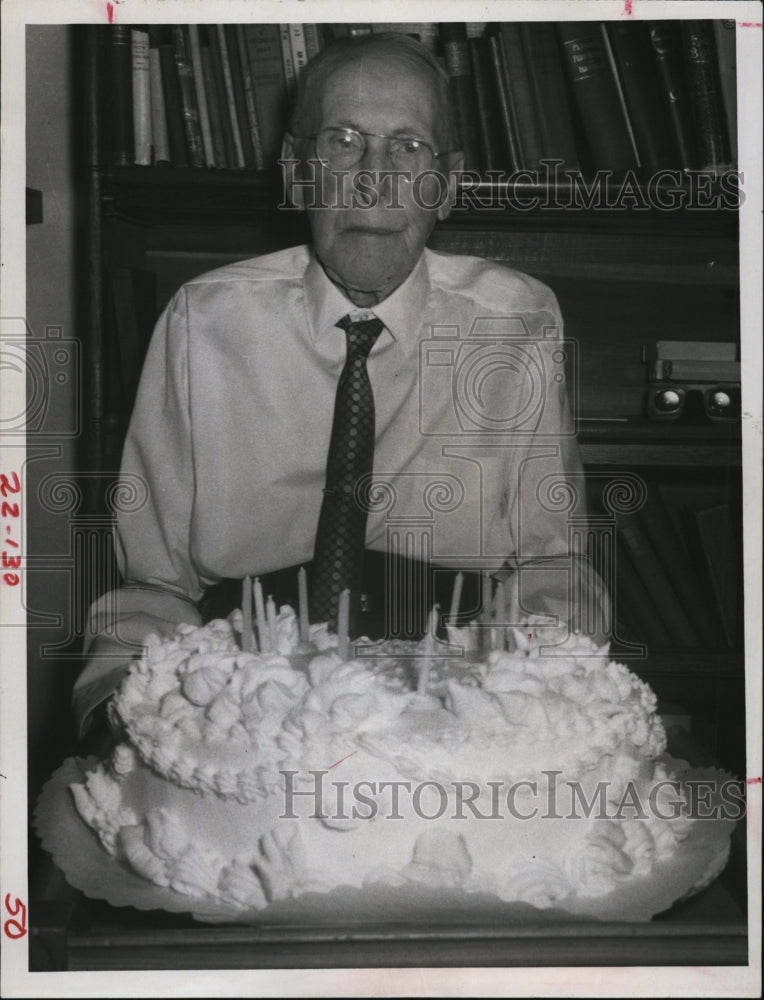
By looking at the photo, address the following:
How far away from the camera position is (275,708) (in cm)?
112

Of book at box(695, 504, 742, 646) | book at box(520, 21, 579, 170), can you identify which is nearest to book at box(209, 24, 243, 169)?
book at box(520, 21, 579, 170)

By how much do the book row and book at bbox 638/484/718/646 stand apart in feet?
1.27

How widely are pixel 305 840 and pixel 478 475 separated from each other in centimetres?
44

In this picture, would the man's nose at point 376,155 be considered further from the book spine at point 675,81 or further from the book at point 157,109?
the book spine at point 675,81

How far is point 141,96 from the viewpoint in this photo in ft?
4.05

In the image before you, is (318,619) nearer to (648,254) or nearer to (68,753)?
(68,753)

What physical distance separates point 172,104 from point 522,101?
1.31 ft

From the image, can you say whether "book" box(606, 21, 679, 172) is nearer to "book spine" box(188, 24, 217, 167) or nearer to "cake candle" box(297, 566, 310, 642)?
"book spine" box(188, 24, 217, 167)

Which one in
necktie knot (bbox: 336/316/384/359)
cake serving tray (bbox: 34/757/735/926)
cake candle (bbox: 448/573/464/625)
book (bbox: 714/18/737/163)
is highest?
book (bbox: 714/18/737/163)

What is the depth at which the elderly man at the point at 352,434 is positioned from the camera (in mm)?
1236

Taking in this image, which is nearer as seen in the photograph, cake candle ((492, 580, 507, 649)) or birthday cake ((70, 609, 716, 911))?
birthday cake ((70, 609, 716, 911))

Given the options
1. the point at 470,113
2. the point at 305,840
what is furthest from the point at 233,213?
the point at 305,840

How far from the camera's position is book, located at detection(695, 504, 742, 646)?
4.17 feet

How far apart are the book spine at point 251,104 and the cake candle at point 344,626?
1.64ft
